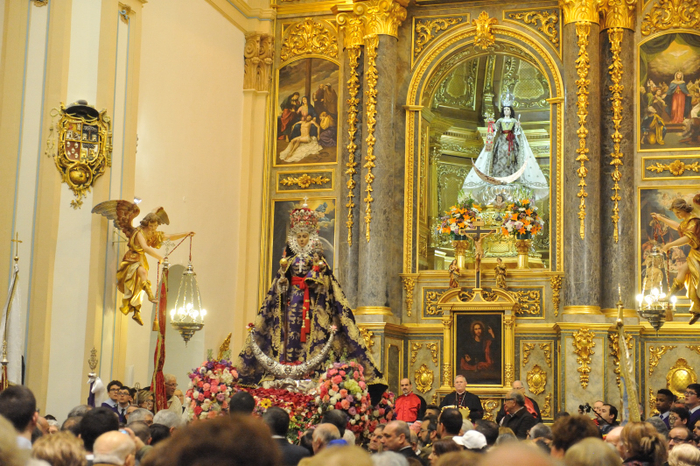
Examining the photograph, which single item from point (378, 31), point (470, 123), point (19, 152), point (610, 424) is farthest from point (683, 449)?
point (470, 123)

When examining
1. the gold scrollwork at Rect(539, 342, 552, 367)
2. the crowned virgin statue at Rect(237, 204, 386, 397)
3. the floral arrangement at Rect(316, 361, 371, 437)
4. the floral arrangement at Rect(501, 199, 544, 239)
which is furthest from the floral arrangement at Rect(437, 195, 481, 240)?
the floral arrangement at Rect(316, 361, 371, 437)

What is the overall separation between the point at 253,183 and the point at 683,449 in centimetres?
1370

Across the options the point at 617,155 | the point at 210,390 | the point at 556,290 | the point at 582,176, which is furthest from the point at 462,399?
the point at 617,155

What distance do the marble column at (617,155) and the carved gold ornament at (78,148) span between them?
28.6ft

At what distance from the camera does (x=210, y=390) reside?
413 inches

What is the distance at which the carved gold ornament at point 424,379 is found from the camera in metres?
17.5

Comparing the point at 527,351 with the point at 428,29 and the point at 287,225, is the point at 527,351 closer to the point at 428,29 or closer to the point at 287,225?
the point at 287,225

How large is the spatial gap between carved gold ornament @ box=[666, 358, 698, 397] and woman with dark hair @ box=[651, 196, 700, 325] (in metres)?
1.48


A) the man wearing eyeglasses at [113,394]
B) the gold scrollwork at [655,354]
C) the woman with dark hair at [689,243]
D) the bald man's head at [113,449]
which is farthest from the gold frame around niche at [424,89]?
the bald man's head at [113,449]

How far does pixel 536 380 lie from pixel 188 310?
612cm

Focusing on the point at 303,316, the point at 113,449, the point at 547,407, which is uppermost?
the point at 303,316

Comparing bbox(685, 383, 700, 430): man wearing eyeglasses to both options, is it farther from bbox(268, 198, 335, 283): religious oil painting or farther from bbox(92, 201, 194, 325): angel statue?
bbox(268, 198, 335, 283): religious oil painting

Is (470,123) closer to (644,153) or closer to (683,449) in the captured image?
(644,153)

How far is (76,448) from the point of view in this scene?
4.65m
